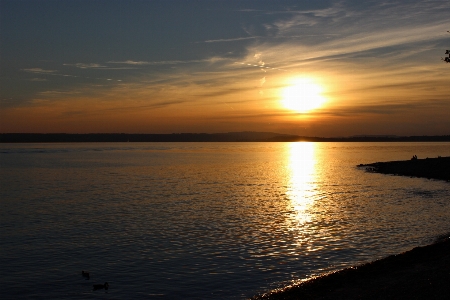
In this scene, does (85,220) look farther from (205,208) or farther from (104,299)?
(104,299)

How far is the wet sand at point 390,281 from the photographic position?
12.6 m

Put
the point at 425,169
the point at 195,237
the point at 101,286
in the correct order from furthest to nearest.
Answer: the point at 425,169 < the point at 195,237 < the point at 101,286

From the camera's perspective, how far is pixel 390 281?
45.5 feet

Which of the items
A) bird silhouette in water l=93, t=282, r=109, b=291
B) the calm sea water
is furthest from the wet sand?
bird silhouette in water l=93, t=282, r=109, b=291

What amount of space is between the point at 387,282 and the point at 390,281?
0.50 ft

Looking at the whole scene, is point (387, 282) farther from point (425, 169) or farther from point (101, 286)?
point (425, 169)

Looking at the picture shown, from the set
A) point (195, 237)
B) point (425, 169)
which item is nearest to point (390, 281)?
point (195, 237)

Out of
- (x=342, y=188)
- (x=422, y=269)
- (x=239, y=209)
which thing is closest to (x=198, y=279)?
(x=422, y=269)

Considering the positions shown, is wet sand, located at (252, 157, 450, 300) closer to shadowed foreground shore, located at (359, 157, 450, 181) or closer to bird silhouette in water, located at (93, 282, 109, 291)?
bird silhouette in water, located at (93, 282, 109, 291)

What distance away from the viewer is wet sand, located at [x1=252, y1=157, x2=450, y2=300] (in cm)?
1256

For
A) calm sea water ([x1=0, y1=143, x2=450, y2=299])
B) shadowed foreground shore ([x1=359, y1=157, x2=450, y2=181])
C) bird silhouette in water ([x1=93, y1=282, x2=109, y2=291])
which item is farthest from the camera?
shadowed foreground shore ([x1=359, y1=157, x2=450, y2=181])

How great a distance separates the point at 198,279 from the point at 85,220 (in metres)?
14.6

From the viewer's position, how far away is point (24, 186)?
166ft

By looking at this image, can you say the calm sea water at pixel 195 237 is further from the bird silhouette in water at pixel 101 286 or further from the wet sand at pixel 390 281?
the wet sand at pixel 390 281
